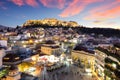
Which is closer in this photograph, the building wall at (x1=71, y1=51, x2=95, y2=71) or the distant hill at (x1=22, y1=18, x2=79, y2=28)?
the building wall at (x1=71, y1=51, x2=95, y2=71)

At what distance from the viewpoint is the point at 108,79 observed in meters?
26.3

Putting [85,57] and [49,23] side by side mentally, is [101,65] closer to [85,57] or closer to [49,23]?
[85,57]

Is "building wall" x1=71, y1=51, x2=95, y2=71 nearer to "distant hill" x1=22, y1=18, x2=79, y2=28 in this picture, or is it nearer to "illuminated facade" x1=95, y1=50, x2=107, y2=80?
"illuminated facade" x1=95, y1=50, x2=107, y2=80

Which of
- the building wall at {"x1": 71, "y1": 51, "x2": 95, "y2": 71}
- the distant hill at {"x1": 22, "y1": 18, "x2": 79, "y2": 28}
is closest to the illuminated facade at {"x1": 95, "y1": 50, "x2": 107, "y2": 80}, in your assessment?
the building wall at {"x1": 71, "y1": 51, "x2": 95, "y2": 71}

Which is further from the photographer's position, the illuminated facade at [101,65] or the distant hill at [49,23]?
the distant hill at [49,23]

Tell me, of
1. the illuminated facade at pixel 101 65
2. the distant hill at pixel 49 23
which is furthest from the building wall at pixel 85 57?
the distant hill at pixel 49 23

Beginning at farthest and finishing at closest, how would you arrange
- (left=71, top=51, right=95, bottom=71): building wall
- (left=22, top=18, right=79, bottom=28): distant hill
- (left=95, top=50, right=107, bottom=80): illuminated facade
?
1. (left=22, top=18, right=79, bottom=28): distant hill
2. (left=71, top=51, right=95, bottom=71): building wall
3. (left=95, top=50, right=107, bottom=80): illuminated facade

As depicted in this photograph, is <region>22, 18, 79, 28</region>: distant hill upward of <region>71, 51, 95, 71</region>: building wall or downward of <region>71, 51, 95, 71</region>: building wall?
upward

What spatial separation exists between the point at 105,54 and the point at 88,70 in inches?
332

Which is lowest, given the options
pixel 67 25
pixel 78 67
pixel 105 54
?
pixel 78 67

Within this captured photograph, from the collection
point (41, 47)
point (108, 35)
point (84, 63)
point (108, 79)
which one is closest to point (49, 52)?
point (41, 47)

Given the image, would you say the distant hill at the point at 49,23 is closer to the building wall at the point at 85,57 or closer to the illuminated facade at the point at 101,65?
the building wall at the point at 85,57

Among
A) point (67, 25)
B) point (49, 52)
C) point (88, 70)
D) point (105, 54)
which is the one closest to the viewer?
point (105, 54)

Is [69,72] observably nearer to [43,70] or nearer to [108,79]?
[43,70]
